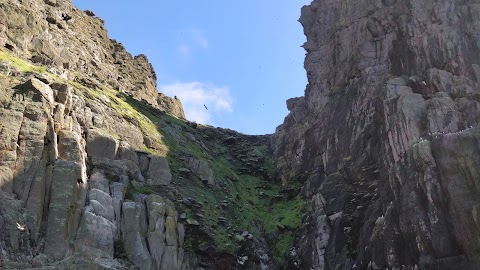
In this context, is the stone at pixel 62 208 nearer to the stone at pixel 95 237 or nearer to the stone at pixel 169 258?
the stone at pixel 95 237

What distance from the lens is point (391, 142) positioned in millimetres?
59156

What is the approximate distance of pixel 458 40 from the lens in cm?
6850

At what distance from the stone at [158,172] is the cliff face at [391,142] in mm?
19561

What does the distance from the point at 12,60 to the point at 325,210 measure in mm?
49402

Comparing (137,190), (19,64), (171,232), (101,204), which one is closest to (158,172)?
(137,190)

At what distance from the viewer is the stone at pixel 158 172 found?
63625mm

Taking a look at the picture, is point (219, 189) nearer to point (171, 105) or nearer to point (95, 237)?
point (95, 237)

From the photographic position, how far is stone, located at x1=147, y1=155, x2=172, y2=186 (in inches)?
2505

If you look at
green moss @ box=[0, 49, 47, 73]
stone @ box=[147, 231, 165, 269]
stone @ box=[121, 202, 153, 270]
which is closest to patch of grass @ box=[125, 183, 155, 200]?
stone @ box=[121, 202, 153, 270]

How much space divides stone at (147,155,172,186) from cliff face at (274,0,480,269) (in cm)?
1956

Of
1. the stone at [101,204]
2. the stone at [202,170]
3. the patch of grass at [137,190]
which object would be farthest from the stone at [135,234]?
the stone at [202,170]

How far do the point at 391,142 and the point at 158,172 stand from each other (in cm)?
3071

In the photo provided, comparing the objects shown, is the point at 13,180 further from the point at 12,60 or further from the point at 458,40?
the point at 458,40

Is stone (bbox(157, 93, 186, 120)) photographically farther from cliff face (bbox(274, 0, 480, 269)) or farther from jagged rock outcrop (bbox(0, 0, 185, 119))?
cliff face (bbox(274, 0, 480, 269))
